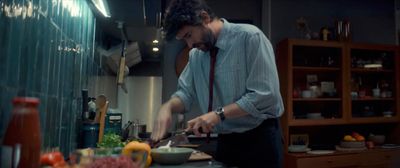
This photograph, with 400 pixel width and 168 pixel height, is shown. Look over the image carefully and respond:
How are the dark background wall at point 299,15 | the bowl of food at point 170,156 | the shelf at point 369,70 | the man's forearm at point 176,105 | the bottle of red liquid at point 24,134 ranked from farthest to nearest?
the dark background wall at point 299,15 < the shelf at point 369,70 < the man's forearm at point 176,105 < the bowl of food at point 170,156 < the bottle of red liquid at point 24,134

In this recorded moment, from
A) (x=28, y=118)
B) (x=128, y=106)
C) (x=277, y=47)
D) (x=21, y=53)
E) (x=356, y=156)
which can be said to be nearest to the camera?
(x=28, y=118)

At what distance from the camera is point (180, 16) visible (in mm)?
1282

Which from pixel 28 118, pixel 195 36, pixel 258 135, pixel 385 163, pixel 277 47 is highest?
pixel 277 47

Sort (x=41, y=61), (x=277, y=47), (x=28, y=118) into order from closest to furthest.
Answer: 1. (x=28, y=118)
2. (x=41, y=61)
3. (x=277, y=47)

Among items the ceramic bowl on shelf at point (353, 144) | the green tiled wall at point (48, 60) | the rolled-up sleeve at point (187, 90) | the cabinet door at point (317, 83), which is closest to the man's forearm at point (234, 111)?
the rolled-up sleeve at point (187, 90)

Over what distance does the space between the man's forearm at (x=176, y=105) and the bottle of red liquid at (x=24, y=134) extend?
86 centimetres

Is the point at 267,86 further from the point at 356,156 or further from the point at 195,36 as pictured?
the point at 356,156

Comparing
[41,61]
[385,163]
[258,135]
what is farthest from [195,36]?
[385,163]

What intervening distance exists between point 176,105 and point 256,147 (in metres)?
0.44

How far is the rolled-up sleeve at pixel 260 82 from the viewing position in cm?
124

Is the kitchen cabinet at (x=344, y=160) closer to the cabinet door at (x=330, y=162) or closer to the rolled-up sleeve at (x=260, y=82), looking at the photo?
the cabinet door at (x=330, y=162)

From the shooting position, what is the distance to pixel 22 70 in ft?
2.94

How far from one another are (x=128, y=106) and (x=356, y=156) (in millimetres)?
2762

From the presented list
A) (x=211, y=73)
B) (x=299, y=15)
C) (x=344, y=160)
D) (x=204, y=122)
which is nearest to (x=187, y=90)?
(x=211, y=73)
